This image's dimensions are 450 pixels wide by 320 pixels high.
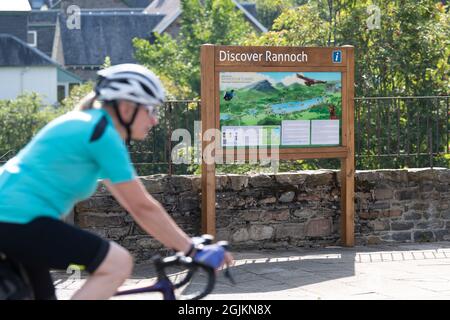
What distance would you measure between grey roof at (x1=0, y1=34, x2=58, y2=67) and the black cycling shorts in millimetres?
65351

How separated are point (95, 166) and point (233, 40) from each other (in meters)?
46.1

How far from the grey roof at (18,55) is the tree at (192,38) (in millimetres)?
18715

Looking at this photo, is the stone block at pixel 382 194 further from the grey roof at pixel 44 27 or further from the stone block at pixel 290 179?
the grey roof at pixel 44 27

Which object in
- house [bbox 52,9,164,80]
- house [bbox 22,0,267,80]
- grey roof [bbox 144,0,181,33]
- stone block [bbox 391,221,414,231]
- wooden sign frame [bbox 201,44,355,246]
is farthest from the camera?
house [bbox 52,9,164,80]

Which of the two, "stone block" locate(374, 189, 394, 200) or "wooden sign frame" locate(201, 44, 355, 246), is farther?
"stone block" locate(374, 189, 394, 200)

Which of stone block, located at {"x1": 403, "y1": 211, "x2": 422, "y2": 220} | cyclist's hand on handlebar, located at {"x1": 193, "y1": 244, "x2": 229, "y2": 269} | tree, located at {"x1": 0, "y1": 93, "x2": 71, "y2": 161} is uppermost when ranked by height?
tree, located at {"x1": 0, "y1": 93, "x2": 71, "y2": 161}

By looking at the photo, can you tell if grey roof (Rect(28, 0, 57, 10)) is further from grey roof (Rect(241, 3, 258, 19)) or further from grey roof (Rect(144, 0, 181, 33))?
grey roof (Rect(241, 3, 258, 19))

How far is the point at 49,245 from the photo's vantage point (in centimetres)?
431

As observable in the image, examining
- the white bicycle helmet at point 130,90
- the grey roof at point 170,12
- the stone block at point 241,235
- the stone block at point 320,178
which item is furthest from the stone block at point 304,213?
the grey roof at point 170,12

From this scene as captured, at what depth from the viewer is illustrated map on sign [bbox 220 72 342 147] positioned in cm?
1064

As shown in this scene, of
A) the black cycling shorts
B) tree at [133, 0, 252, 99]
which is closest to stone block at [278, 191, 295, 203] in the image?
the black cycling shorts

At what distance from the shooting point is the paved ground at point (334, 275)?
8.40m

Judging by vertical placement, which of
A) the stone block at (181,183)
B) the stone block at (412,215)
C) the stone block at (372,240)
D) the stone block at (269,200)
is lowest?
the stone block at (372,240)

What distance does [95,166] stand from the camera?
4441mm
